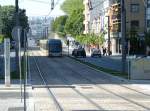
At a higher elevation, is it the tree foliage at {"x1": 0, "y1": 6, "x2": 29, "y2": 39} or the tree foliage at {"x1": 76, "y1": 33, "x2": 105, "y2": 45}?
the tree foliage at {"x1": 0, "y1": 6, "x2": 29, "y2": 39}

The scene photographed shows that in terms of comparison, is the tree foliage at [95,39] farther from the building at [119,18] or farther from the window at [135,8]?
the window at [135,8]

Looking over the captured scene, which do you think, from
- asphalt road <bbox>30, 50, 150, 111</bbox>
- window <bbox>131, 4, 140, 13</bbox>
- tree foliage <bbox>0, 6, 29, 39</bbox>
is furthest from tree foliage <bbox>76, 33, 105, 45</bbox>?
asphalt road <bbox>30, 50, 150, 111</bbox>

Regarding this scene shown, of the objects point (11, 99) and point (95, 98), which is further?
point (95, 98)

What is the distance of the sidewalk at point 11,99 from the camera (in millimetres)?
22591

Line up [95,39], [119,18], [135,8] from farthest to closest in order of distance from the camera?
[95,39] → [119,18] → [135,8]

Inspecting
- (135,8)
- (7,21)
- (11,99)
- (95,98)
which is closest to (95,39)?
(135,8)

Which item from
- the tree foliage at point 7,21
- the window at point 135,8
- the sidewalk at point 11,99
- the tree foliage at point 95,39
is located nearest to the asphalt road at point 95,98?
the sidewalk at point 11,99

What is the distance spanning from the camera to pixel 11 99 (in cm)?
2673

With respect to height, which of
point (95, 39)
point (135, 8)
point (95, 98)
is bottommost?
point (95, 98)

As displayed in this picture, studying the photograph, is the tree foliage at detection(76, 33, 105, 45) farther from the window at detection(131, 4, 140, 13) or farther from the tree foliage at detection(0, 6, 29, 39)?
the tree foliage at detection(0, 6, 29, 39)

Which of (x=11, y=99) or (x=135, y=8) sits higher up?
(x=135, y=8)

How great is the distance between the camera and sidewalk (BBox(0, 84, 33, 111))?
22591 mm

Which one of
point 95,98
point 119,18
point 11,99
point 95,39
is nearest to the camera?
point 11,99

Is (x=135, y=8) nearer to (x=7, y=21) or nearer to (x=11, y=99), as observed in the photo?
(x=7, y=21)
